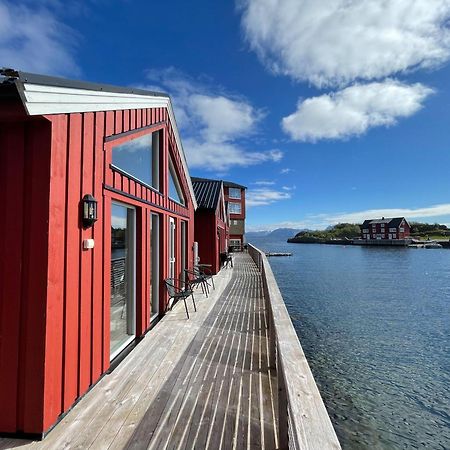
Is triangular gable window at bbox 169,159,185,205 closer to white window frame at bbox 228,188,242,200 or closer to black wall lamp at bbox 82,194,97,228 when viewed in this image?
black wall lamp at bbox 82,194,97,228

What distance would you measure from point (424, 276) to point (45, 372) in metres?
28.1

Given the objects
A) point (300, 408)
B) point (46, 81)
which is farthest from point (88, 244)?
point (300, 408)

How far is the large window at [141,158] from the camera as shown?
3.74 meters

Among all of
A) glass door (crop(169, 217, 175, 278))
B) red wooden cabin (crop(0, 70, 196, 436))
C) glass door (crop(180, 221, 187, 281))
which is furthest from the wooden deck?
glass door (crop(180, 221, 187, 281))

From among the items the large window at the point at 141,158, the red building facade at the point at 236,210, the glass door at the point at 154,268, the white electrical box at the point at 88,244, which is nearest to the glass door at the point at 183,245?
the glass door at the point at 154,268

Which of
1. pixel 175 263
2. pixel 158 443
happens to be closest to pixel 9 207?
pixel 158 443

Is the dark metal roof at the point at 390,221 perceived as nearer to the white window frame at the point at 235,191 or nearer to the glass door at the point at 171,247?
the white window frame at the point at 235,191

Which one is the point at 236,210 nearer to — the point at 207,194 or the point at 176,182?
the point at 207,194

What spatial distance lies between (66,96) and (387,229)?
265ft

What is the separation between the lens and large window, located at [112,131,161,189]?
3744mm

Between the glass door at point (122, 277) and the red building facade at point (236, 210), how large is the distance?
1172 inches

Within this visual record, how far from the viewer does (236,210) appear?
36.4m

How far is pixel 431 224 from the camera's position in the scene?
82.9 m

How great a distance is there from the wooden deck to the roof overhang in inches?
94.4
